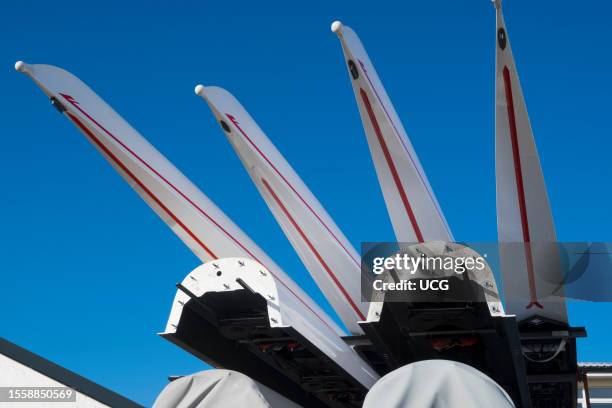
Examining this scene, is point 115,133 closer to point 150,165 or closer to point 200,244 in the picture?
point 150,165

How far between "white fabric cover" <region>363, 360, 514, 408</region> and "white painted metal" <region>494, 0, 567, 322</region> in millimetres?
6074

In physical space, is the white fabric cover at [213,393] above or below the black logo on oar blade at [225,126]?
below

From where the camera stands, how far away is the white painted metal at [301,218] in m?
11.4

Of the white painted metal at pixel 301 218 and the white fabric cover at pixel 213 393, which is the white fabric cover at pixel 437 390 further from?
the white painted metal at pixel 301 218

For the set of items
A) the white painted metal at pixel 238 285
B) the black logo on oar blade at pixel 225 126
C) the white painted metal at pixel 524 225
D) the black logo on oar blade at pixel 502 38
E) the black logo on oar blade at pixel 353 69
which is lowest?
the white painted metal at pixel 238 285

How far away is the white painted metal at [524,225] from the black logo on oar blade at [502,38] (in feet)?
1.11

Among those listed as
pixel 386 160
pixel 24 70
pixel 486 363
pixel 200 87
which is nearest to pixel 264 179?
pixel 200 87

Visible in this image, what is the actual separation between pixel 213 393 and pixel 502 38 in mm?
6058

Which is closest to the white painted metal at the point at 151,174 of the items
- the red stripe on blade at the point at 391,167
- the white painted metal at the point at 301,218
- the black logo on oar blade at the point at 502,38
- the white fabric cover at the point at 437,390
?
the white painted metal at the point at 301,218

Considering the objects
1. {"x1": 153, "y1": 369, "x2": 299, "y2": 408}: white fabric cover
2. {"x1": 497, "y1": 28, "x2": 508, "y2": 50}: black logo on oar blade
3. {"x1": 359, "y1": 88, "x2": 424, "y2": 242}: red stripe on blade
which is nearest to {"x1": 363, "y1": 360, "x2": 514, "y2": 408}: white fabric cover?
{"x1": 153, "y1": 369, "x2": 299, "y2": 408}: white fabric cover

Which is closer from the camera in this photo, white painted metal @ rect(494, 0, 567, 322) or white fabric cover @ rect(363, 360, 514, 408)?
white fabric cover @ rect(363, 360, 514, 408)

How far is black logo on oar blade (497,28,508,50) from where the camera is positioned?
8.43m

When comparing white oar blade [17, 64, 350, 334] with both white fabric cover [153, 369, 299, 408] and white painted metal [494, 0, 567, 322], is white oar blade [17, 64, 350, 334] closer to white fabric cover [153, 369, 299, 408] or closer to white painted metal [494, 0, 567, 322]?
white painted metal [494, 0, 567, 322]

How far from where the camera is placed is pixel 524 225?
9.16 m
